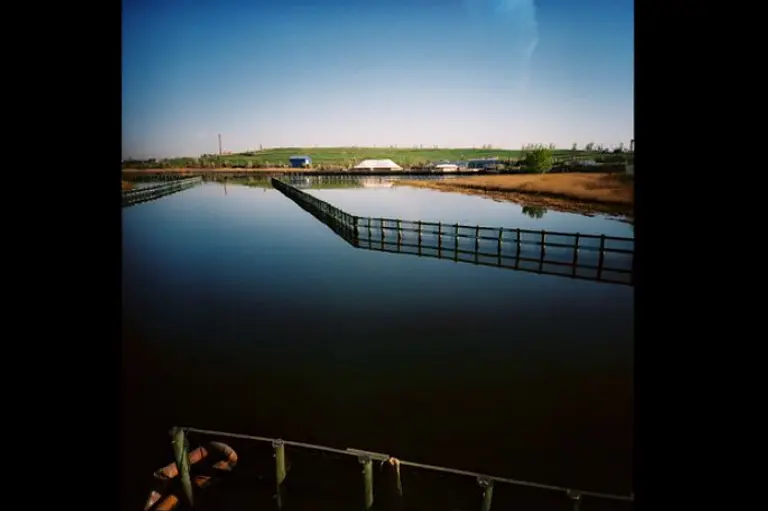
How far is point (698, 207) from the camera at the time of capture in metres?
0.92

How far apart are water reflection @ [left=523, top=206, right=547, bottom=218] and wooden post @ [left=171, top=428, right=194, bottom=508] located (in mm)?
7339

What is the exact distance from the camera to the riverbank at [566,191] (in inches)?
144

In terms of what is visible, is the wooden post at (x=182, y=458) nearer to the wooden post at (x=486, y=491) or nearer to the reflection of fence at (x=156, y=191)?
the wooden post at (x=486, y=491)

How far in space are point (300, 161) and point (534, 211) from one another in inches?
970

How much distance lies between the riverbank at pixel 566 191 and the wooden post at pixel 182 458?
137 inches

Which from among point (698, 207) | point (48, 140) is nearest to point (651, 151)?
point (698, 207)

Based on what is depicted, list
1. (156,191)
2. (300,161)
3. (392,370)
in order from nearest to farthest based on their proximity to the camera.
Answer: (392,370) < (156,191) < (300,161)

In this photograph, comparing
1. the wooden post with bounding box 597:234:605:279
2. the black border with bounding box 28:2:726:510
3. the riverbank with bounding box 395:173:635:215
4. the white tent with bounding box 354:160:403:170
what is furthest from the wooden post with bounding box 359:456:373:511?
the white tent with bounding box 354:160:403:170

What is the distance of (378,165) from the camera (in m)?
27.0

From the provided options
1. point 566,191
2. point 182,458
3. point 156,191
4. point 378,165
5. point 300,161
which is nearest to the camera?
point 182,458

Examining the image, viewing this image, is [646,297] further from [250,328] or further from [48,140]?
[250,328]

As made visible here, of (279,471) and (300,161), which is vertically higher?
(300,161)

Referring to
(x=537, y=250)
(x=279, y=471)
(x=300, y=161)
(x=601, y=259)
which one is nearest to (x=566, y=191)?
(x=537, y=250)

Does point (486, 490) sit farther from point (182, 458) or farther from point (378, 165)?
→ point (378, 165)
